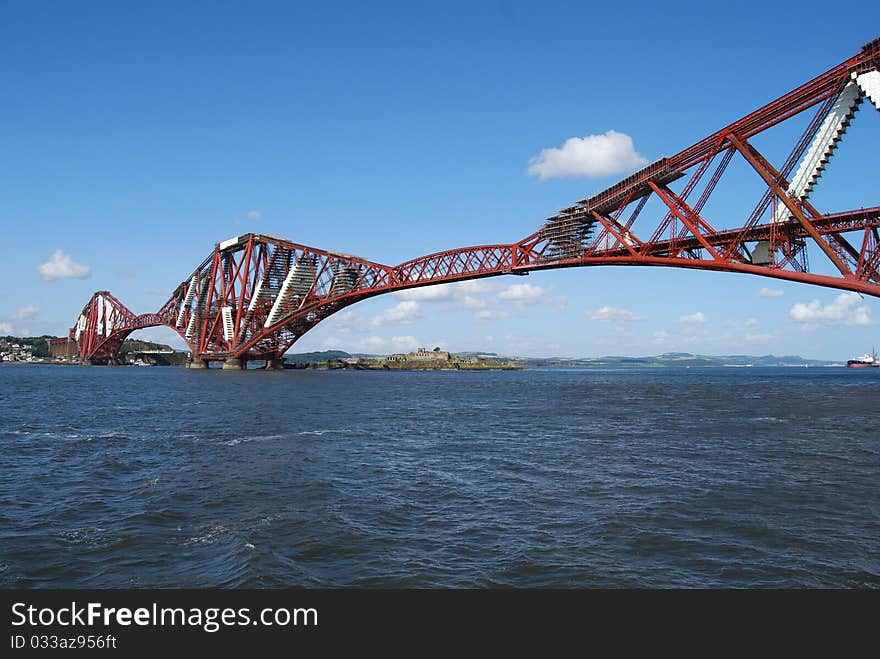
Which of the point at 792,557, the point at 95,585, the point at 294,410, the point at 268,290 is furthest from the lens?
the point at 268,290

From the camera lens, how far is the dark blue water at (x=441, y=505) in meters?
9.58

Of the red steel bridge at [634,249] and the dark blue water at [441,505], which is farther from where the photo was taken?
the red steel bridge at [634,249]

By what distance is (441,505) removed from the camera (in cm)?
1377

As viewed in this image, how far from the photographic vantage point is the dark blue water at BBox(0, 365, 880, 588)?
958 centimetres

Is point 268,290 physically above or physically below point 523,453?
above

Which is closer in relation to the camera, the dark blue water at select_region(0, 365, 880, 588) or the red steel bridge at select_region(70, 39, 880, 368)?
the dark blue water at select_region(0, 365, 880, 588)

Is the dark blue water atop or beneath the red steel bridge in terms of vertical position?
beneath

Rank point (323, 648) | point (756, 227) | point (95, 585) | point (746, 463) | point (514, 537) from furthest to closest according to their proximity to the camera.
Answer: point (756, 227), point (746, 463), point (514, 537), point (95, 585), point (323, 648)

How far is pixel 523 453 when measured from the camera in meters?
21.0

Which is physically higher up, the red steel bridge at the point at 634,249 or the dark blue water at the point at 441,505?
the red steel bridge at the point at 634,249

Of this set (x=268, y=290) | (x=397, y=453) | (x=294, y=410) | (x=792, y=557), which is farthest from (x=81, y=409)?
(x=268, y=290)

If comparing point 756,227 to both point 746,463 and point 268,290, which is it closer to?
point 746,463

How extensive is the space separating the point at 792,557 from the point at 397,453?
1343 cm

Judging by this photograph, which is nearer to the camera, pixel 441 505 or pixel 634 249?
pixel 441 505
